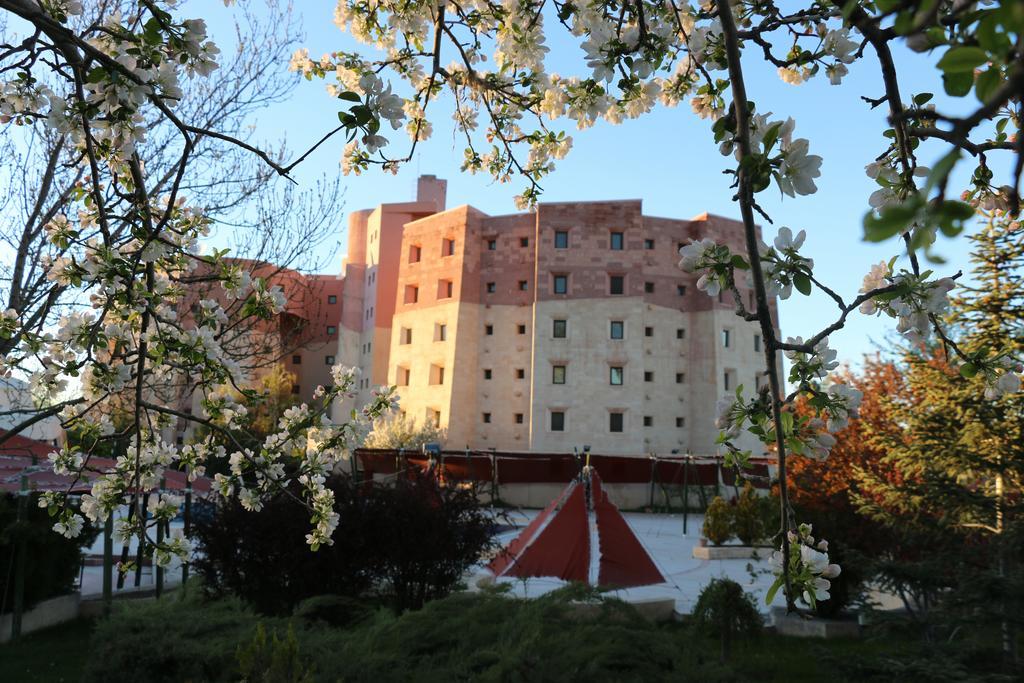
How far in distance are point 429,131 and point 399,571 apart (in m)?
6.02

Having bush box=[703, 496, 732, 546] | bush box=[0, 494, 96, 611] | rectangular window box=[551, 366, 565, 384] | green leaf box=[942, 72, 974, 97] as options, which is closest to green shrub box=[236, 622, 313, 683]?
green leaf box=[942, 72, 974, 97]

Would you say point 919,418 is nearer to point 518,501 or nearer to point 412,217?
point 518,501

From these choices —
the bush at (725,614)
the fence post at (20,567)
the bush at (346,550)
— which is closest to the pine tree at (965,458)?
the bush at (725,614)

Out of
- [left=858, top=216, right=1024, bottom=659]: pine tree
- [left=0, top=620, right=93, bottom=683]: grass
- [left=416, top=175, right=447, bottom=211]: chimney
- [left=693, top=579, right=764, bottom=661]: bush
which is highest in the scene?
[left=416, top=175, right=447, bottom=211]: chimney

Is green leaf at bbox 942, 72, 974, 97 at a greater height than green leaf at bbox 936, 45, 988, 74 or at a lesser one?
greater

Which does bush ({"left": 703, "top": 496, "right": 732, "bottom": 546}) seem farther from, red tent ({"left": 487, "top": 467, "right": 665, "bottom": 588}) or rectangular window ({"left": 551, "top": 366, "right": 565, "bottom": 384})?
rectangular window ({"left": 551, "top": 366, "right": 565, "bottom": 384})

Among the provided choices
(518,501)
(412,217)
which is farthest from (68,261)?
(412,217)

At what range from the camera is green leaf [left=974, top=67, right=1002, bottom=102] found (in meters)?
0.90

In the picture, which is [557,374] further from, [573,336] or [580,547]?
[580,547]

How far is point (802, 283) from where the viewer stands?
6.28 ft

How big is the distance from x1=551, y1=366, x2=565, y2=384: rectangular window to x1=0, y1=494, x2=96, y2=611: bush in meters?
32.4

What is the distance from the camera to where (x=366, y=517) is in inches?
348

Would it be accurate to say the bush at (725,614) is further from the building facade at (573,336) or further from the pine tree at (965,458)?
the building facade at (573,336)

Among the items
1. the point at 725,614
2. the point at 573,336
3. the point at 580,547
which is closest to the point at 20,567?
the point at 580,547
